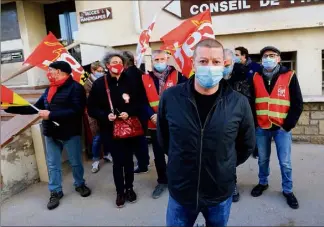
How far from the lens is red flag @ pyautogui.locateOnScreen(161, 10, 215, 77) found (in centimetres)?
397

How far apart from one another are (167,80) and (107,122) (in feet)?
2.90

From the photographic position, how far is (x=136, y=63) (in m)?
4.57

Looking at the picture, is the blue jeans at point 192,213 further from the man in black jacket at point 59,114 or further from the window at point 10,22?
the window at point 10,22

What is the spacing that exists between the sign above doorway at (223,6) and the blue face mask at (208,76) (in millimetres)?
3886

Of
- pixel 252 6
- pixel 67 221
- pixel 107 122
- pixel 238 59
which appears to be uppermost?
pixel 252 6

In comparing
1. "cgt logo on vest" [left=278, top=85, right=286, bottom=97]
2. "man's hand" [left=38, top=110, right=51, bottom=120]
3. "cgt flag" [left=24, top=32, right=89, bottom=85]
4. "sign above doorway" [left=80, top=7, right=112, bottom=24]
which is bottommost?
"man's hand" [left=38, top=110, right=51, bottom=120]

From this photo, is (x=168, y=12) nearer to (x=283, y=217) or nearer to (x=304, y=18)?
(x=304, y=18)

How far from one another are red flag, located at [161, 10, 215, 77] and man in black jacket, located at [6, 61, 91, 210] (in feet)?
4.53

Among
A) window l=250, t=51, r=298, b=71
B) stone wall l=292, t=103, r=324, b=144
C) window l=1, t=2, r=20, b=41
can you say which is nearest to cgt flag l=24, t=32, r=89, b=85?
window l=250, t=51, r=298, b=71

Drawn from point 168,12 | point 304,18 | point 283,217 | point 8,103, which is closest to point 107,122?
point 8,103

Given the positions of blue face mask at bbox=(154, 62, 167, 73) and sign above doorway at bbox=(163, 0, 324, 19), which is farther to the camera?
sign above doorway at bbox=(163, 0, 324, 19)

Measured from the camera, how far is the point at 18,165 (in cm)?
411

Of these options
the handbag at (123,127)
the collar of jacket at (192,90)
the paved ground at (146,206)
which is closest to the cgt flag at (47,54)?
the handbag at (123,127)

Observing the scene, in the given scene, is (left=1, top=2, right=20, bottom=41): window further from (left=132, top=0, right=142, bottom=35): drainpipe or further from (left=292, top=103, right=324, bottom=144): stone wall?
(left=292, top=103, right=324, bottom=144): stone wall
